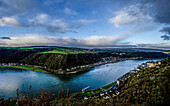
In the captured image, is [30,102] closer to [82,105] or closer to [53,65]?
[82,105]

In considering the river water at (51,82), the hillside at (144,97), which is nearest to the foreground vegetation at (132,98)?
the hillside at (144,97)

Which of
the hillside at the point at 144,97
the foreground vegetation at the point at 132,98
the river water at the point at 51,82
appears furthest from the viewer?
the river water at the point at 51,82

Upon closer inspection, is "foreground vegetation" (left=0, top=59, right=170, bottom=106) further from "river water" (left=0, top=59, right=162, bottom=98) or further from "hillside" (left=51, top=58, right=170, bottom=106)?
"river water" (left=0, top=59, right=162, bottom=98)

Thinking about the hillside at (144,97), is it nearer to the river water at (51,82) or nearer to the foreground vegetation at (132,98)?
the foreground vegetation at (132,98)

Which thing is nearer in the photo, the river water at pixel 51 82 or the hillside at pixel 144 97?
the hillside at pixel 144 97

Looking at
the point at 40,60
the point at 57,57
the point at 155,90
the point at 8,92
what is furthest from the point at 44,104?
the point at 40,60

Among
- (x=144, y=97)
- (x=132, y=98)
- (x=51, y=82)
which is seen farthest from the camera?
(x=51, y=82)

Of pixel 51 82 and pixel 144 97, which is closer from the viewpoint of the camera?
pixel 144 97

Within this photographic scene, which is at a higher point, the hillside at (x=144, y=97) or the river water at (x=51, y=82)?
the hillside at (x=144, y=97)

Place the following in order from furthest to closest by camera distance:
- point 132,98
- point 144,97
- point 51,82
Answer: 1. point 51,82
2. point 132,98
3. point 144,97

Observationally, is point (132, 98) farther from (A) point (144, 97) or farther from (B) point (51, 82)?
(B) point (51, 82)

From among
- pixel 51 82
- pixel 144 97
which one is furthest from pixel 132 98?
pixel 51 82
